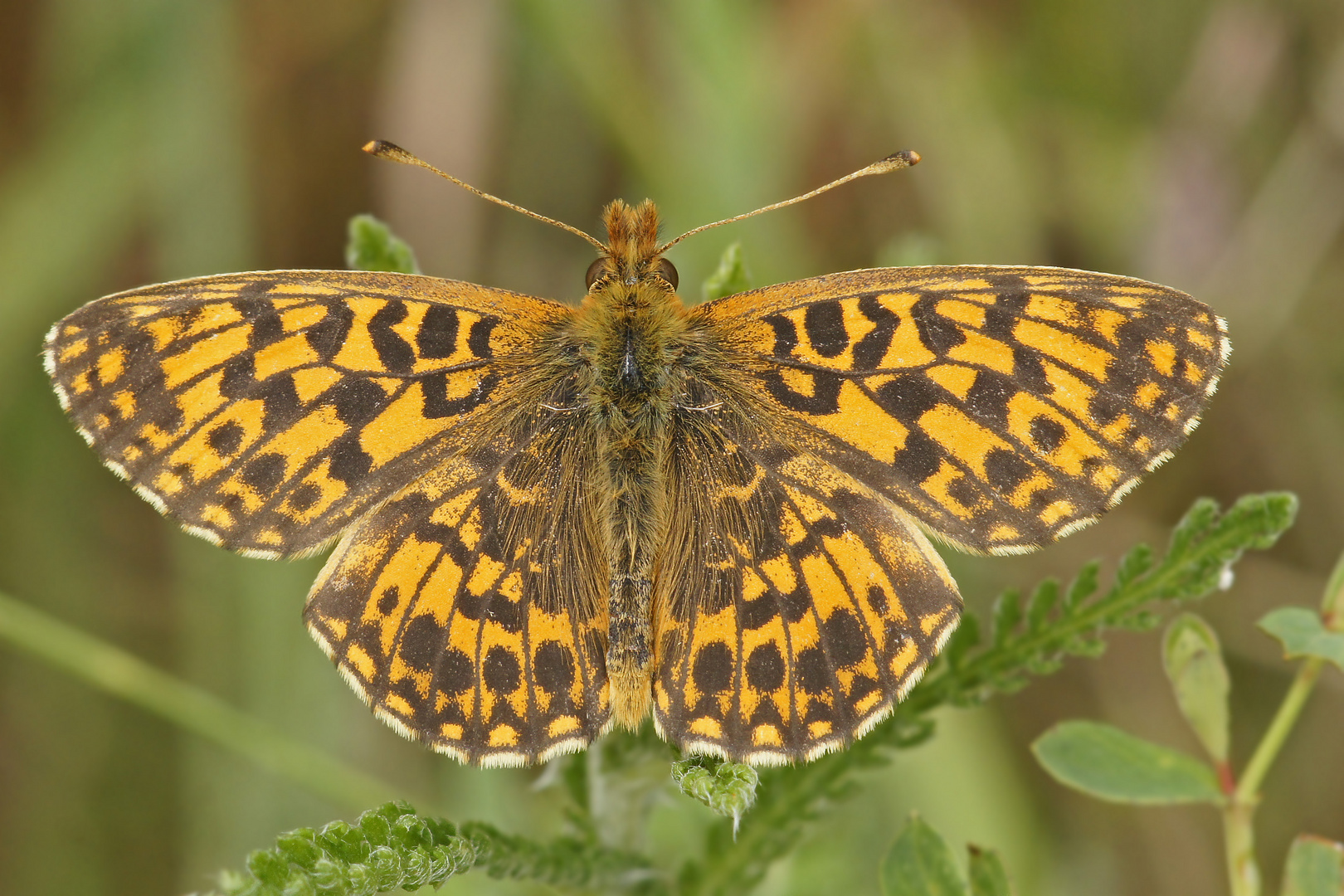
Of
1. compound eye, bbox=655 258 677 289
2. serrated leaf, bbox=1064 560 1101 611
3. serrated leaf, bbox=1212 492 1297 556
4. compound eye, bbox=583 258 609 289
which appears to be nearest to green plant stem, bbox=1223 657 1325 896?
serrated leaf, bbox=1212 492 1297 556

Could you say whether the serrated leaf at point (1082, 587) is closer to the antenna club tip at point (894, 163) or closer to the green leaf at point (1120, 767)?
the green leaf at point (1120, 767)

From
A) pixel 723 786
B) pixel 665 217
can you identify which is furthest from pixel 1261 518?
pixel 665 217

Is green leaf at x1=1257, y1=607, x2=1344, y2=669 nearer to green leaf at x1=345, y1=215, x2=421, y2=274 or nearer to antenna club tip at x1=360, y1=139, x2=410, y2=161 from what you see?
green leaf at x1=345, y1=215, x2=421, y2=274

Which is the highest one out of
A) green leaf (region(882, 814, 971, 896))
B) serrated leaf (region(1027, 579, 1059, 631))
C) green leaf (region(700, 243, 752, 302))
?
green leaf (region(700, 243, 752, 302))

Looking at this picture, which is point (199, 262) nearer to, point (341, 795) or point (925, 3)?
point (341, 795)

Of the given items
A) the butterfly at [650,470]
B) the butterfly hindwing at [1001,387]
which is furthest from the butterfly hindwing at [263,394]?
the butterfly hindwing at [1001,387]

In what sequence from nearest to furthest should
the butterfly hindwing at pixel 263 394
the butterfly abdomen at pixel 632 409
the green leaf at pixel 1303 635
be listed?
1. the green leaf at pixel 1303 635
2. the butterfly hindwing at pixel 263 394
3. the butterfly abdomen at pixel 632 409
